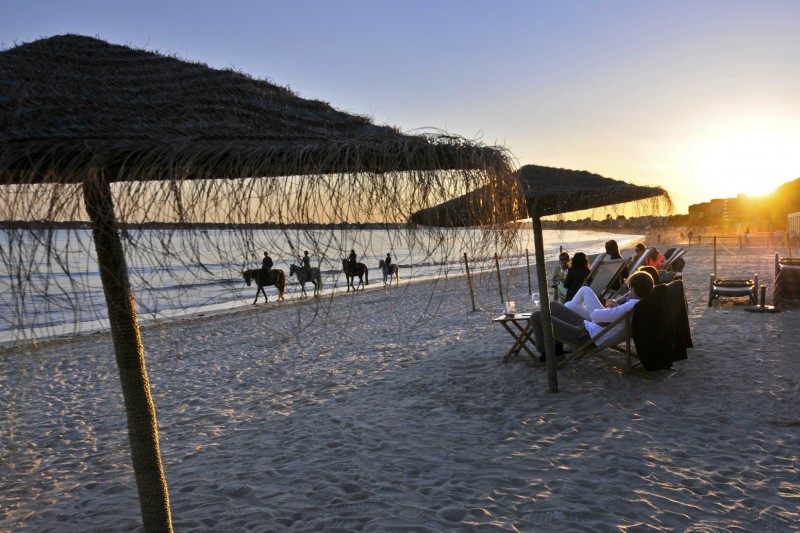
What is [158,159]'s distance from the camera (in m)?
1.82

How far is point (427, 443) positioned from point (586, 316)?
8.75 feet

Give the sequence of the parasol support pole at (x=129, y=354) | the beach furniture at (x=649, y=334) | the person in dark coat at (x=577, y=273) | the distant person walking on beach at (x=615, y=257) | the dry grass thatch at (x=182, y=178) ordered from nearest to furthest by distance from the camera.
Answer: the dry grass thatch at (x=182, y=178), the parasol support pole at (x=129, y=354), the beach furniture at (x=649, y=334), the person in dark coat at (x=577, y=273), the distant person walking on beach at (x=615, y=257)

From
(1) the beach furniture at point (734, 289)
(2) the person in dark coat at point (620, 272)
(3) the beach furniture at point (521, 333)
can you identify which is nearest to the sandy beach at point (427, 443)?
(3) the beach furniture at point (521, 333)

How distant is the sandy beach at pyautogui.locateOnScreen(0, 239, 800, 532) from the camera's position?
10.5ft

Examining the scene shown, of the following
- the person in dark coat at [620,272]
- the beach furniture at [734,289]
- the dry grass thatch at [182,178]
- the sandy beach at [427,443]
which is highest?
the dry grass thatch at [182,178]

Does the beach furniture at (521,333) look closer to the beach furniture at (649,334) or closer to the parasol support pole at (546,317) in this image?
the beach furniture at (649,334)

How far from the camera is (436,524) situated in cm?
306

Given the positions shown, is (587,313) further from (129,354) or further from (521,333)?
(129,354)

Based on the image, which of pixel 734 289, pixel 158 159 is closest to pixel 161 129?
pixel 158 159

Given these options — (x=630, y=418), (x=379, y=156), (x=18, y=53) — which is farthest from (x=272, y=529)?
(x=630, y=418)

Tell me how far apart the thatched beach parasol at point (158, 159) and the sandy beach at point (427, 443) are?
0.52 m

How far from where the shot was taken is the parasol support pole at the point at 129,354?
1997 mm

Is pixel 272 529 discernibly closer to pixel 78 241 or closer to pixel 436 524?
pixel 436 524

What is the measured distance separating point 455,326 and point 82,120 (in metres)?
7.99
